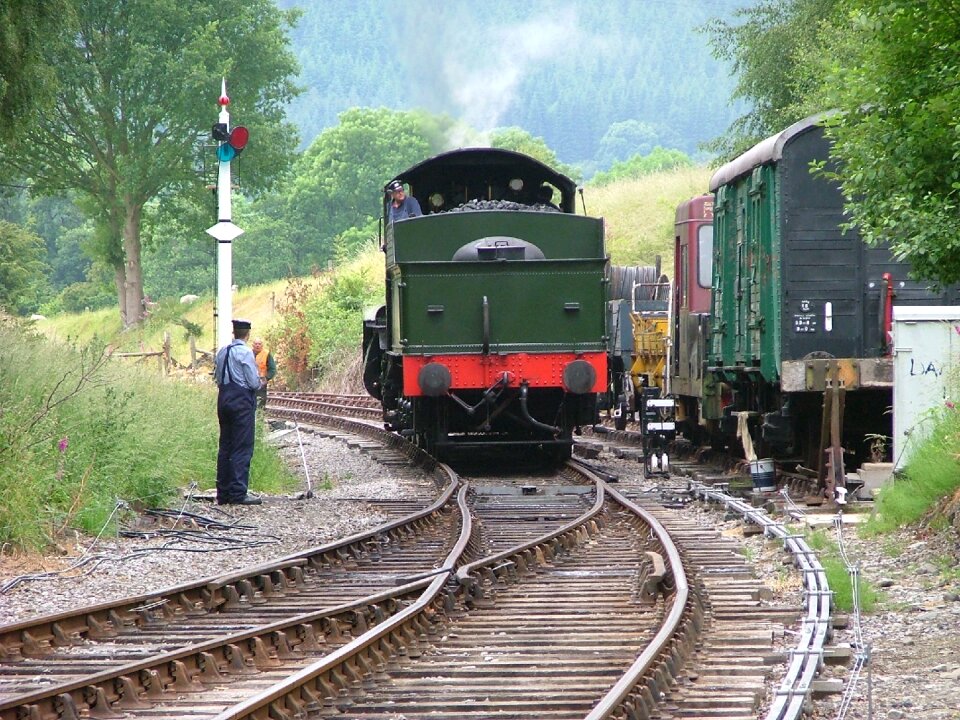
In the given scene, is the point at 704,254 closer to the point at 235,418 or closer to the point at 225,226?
the point at 225,226

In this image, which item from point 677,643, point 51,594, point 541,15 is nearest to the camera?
point 677,643

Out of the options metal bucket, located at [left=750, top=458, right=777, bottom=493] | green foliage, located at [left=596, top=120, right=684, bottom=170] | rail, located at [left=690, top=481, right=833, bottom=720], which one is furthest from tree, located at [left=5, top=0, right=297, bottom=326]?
green foliage, located at [left=596, top=120, right=684, bottom=170]

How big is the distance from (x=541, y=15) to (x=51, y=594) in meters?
187

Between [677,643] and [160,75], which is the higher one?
[160,75]

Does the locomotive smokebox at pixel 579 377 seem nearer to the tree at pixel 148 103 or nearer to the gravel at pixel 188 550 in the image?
the gravel at pixel 188 550

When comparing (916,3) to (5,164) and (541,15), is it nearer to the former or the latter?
(5,164)

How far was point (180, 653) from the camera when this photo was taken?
612cm

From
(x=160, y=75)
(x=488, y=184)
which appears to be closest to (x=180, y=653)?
(x=488, y=184)

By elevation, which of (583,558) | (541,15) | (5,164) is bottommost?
(583,558)

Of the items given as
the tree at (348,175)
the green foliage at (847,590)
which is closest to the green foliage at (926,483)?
the green foliage at (847,590)

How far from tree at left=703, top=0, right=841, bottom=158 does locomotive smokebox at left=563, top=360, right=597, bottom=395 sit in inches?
791

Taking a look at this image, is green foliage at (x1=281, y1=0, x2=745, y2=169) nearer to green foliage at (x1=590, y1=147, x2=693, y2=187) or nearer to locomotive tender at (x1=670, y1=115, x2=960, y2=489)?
green foliage at (x1=590, y1=147, x2=693, y2=187)

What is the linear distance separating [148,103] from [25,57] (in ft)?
114

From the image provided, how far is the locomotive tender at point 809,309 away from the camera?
13367mm
